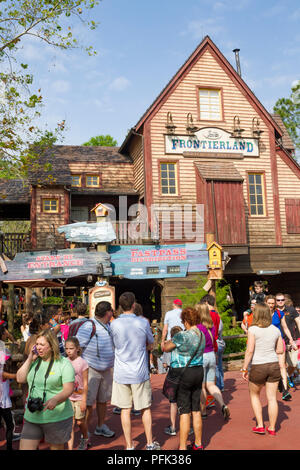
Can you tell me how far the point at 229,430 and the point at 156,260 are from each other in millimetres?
6053

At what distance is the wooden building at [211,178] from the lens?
18812mm

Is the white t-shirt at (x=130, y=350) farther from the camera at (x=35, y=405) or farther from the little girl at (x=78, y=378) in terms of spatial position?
the camera at (x=35, y=405)

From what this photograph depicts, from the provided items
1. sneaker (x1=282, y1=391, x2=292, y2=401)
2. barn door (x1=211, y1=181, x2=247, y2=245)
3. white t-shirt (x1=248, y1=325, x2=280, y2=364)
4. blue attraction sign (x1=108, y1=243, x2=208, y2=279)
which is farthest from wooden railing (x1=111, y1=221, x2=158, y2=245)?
white t-shirt (x1=248, y1=325, x2=280, y2=364)

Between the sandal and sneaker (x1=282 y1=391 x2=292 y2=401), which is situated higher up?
sneaker (x1=282 y1=391 x2=292 y2=401)

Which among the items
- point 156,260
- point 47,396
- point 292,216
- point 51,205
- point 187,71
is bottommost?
→ point 47,396

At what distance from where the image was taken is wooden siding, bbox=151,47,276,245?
19.5 m

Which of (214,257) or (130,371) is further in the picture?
(214,257)

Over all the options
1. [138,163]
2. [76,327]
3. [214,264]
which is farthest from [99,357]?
[138,163]

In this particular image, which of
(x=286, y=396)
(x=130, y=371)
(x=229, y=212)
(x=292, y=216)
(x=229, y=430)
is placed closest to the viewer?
(x=130, y=371)

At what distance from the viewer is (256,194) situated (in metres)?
20.4

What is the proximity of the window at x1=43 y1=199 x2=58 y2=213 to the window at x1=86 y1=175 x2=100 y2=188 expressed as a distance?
2164 mm

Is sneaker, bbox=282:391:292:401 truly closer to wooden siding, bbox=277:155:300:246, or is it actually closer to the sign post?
the sign post

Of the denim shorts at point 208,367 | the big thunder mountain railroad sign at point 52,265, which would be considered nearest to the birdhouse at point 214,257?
the big thunder mountain railroad sign at point 52,265

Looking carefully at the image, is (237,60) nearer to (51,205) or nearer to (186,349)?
(51,205)
